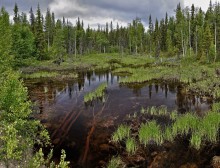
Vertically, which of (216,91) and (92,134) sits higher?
(216,91)

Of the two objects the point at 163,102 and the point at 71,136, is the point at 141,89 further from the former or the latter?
the point at 71,136

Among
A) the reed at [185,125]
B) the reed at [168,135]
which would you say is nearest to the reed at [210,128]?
the reed at [185,125]

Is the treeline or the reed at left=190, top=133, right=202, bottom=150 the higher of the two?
the treeline

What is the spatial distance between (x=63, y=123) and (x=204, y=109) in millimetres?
14052

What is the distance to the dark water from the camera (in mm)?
17722

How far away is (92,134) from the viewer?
2002 centimetres

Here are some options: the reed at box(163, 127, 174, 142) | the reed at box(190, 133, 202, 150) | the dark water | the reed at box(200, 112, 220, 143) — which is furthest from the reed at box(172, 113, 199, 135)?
the dark water

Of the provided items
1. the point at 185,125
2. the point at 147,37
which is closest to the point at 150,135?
the point at 185,125

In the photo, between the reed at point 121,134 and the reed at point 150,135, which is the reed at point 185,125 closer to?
the reed at point 150,135

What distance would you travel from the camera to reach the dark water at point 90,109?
17722mm

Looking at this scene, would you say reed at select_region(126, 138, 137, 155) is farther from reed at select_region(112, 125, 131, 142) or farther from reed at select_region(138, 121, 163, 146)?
reed at select_region(112, 125, 131, 142)

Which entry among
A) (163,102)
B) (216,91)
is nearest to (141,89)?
(163,102)

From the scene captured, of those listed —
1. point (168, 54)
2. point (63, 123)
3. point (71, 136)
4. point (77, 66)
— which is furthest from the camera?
point (168, 54)

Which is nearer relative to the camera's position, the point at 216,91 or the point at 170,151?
the point at 170,151
